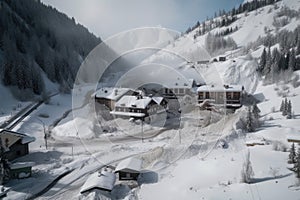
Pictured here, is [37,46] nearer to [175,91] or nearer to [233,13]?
[175,91]

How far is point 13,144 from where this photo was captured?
25.8 m

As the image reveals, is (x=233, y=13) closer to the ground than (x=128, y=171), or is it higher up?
higher up

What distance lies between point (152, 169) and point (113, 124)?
52.6 ft

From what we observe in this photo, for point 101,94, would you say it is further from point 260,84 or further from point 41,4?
point 41,4

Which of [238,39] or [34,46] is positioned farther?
[238,39]

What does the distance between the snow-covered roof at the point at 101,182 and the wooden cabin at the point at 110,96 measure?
72.1ft

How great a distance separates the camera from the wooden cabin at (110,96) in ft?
134

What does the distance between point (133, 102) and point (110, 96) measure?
575cm

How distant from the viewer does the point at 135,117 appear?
121 feet

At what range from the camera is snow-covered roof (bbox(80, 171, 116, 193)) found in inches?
684

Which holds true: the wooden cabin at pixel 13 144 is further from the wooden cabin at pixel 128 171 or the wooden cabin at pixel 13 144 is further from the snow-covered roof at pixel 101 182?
the wooden cabin at pixel 128 171

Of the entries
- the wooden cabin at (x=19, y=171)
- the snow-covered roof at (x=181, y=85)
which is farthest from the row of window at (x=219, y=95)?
the wooden cabin at (x=19, y=171)

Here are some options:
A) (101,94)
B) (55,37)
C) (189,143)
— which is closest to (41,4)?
(55,37)

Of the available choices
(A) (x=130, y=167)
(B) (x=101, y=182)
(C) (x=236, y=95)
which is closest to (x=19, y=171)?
(B) (x=101, y=182)
